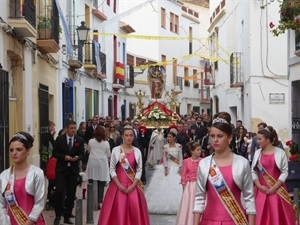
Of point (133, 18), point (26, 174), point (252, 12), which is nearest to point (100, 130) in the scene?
point (26, 174)

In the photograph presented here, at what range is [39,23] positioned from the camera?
56.7 feet

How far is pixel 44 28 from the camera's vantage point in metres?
17.2

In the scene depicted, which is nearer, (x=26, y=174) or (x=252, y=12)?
(x=26, y=174)

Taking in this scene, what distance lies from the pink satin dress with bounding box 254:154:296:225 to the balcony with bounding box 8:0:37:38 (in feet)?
21.6

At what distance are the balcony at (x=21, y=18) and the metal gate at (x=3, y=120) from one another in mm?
1195

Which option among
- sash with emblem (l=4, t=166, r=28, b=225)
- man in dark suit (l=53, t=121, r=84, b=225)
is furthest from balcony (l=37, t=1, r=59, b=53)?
sash with emblem (l=4, t=166, r=28, b=225)

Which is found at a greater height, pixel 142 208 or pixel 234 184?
pixel 234 184

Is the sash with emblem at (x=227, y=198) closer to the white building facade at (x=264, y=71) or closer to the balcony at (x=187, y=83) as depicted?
the white building facade at (x=264, y=71)

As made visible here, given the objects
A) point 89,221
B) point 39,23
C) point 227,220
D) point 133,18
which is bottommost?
point 89,221

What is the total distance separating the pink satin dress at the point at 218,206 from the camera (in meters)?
6.00

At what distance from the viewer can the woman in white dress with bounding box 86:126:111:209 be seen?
13.1m

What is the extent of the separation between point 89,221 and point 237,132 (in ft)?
24.4

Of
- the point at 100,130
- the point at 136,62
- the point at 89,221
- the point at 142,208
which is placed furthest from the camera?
the point at 136,62

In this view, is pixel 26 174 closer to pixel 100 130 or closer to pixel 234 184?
pixel 234 184
